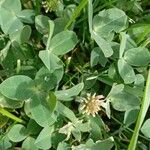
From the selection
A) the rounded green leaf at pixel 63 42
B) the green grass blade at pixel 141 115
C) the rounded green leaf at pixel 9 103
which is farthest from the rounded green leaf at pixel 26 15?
the green grass blade at pixel 141 115

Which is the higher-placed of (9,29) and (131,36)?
(9,29)

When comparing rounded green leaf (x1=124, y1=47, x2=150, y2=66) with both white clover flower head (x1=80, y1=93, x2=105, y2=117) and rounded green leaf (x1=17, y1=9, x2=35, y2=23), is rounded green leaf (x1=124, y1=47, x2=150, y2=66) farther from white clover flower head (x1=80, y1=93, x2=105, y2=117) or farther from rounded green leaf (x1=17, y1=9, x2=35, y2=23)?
rounded green leaf (x1=17, y1=9, x2=35, y2=23)

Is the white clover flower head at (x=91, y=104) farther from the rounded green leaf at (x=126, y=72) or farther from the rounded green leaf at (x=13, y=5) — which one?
the rounded green leaf at (x=13, y=5)

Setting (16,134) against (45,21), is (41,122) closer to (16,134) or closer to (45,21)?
(16,134)

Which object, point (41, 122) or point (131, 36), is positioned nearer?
point (41, 122)

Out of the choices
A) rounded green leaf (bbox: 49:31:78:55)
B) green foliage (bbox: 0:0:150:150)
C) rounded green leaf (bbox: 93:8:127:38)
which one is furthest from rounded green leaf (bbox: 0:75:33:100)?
rounded green leaf (bbox: 93:8:127:38)

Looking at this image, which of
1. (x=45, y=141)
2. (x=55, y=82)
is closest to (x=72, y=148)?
(x=45, y=141)
